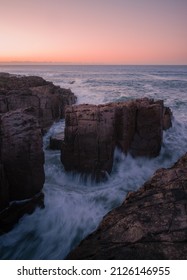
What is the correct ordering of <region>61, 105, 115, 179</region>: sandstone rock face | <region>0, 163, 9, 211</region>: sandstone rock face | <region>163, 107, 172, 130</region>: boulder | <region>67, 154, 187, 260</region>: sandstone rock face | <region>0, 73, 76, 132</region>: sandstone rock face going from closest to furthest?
<region>67, 154, 187, 260</region>: sandstone rock face → <region>0, 163, 9, 211</region>: sandstone rock face → <region>61, 105, 115, 179</region>: sandstone rock face → <region>0, 73, 76, 132</region>: sandstone rock face → <region>163, 107, 172, 130</region>: boulder

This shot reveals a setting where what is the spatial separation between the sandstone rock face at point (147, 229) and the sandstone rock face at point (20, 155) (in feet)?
10.2

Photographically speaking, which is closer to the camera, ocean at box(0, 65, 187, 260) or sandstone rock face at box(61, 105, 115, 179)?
ocean at box(0, 65, 187, 260)

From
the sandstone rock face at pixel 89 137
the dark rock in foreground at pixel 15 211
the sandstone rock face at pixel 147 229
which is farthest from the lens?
the sandstone rock face at pixel 89 137

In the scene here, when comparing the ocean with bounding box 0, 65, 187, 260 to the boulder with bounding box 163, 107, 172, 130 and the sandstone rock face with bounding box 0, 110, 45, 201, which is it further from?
the boulder with bounding box 163, 107, 172, 130

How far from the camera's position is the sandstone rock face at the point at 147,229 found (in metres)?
2.99

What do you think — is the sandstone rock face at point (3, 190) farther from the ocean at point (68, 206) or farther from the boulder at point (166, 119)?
the boulder at point (166, 119)

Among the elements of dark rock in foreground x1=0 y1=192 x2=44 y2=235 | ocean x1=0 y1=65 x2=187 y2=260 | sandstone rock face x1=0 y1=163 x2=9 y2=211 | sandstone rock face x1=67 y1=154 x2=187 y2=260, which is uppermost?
sandstone rock face x1=67 y1=154 x2=187 y2=260

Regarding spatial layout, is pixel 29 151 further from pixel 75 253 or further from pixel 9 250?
pixel 75 253

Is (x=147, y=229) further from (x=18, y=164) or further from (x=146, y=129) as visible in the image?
(x=146, y=129)

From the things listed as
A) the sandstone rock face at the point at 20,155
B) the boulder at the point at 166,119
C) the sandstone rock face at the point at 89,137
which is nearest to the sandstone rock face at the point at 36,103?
the sandstone rock face at the point at 89,137

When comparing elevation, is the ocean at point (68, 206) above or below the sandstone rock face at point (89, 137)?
below

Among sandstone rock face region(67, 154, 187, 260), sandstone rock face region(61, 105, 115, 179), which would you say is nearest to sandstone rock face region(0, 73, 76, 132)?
sandstone rock face region(61, 105, 115, 179)

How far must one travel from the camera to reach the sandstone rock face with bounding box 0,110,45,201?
20.2 feet

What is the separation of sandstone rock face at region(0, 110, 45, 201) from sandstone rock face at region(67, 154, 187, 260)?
3112 millimetres
